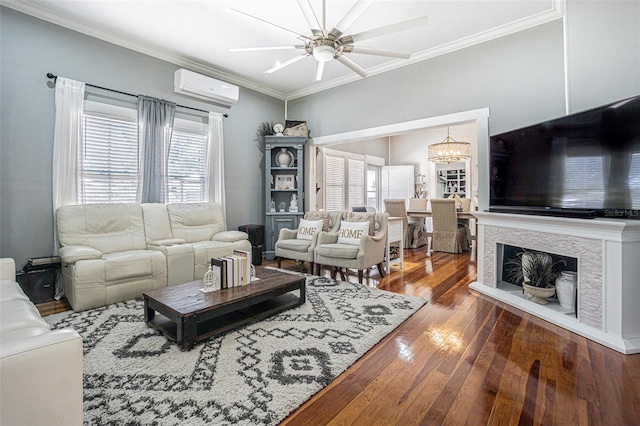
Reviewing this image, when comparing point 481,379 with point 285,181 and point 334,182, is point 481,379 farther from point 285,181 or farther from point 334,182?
point 334,182

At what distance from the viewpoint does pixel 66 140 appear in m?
3.38

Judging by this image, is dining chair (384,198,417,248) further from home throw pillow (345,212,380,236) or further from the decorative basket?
the decorative basket

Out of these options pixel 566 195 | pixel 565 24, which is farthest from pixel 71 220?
pixel 565 24

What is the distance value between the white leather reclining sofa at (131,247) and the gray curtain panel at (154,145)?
0.24 metres

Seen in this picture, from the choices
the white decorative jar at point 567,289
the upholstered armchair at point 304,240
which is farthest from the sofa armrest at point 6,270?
the white decorative jar at point 567,289

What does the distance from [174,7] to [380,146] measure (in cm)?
619

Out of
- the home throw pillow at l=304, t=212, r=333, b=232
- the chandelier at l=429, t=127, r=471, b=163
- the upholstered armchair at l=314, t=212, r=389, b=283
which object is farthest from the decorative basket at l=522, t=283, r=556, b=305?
the chandelier at l=429, t=127, r=471, b=163

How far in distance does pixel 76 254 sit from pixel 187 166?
2024 millimetres

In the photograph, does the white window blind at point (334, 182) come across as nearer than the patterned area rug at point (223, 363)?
No

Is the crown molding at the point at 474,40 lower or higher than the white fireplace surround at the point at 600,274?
higher

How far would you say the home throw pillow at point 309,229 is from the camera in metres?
4.49

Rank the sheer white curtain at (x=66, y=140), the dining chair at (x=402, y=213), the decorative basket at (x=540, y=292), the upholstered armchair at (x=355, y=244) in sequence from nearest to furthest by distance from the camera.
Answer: the decorative basket at (x=540, y=292) < the sheer white curtain at (x=66, y=140) < the upholstered armchair at (x=355, y=244) < the dining chair at (x=402, y=213)

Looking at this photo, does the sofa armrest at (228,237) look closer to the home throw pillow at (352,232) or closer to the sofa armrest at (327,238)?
the sofa armrest at (327,238)

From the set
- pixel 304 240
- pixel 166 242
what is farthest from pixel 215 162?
pixel 304 240
